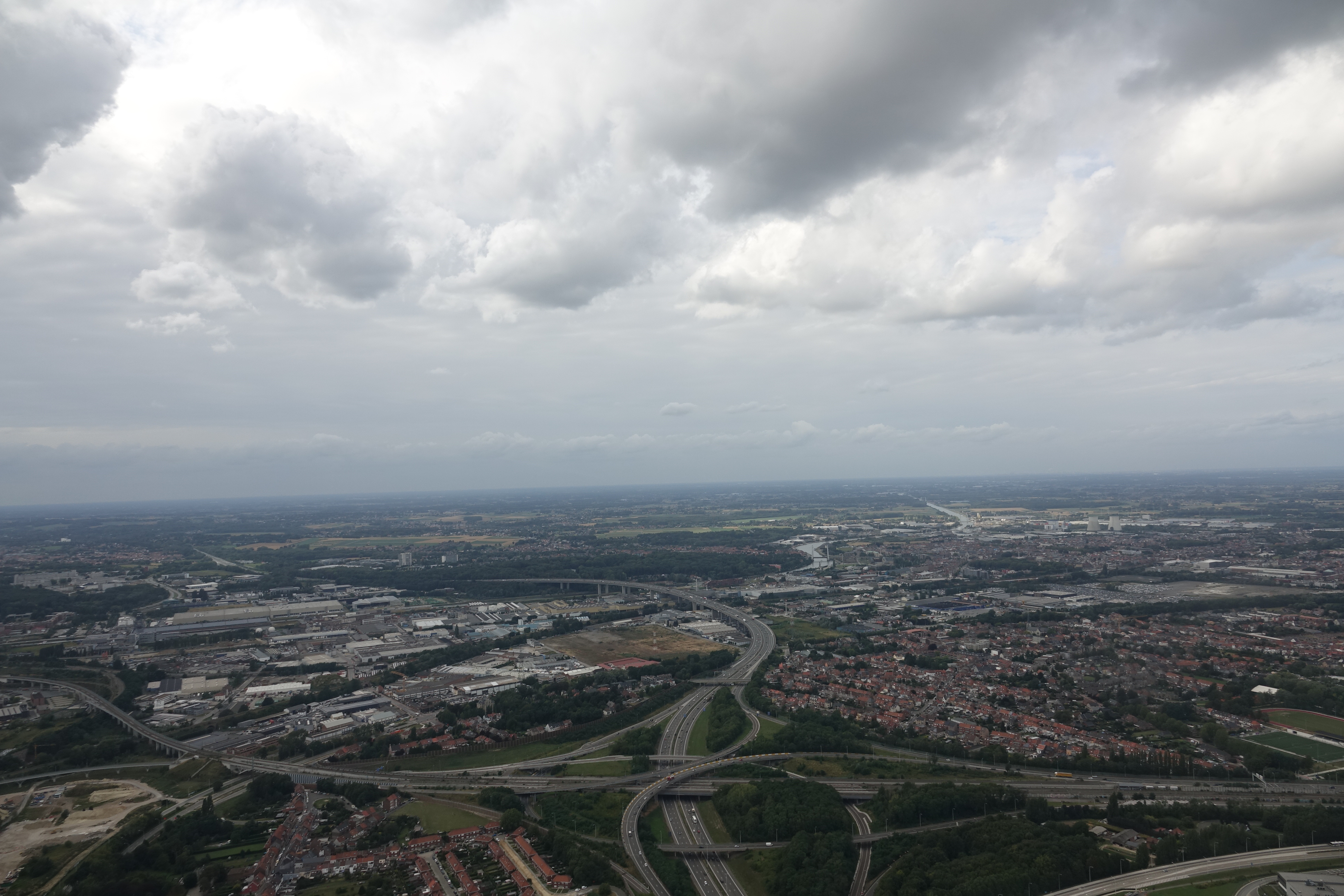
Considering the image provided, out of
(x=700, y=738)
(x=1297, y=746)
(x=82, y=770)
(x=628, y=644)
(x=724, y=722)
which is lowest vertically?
(x=628, y=644)

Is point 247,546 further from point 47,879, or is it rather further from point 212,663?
point 47,879

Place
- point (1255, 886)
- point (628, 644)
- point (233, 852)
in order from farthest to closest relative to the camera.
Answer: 1. point (628, 644)
2. point (233, 852)
3. point (1255, 886)

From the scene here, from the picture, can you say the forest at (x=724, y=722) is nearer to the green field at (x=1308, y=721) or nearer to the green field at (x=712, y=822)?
the green field at (x=712, y=822)

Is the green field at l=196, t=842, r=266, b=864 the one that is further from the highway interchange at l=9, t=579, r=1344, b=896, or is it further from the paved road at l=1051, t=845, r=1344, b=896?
the paved road at l=1051, t=845, r=1344, b=896

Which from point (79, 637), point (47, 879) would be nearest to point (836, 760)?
point (47, 879)

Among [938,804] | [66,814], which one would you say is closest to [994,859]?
[938,804]

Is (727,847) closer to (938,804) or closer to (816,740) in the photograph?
(938,804)
